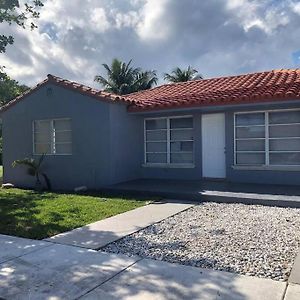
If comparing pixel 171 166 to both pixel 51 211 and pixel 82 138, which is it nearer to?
pixel 82 138

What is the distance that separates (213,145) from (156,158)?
2.47 m

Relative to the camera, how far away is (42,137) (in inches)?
600

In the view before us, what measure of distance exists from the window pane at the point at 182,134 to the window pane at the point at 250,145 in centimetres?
180

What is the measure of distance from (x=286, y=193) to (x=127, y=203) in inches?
177

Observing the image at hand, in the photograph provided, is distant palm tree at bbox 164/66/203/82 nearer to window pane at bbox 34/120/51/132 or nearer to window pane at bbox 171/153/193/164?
window pane at bbox 34/120/51/132

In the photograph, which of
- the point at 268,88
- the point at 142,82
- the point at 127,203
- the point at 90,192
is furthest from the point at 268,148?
the point at 142,82

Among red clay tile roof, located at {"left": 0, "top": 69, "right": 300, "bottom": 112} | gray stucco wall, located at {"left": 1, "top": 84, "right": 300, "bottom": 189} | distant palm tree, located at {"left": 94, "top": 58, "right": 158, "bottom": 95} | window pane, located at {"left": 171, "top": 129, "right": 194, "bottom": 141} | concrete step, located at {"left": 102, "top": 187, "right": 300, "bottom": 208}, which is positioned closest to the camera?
concrete step, located at {"left": 102, "top": 187, "right": 300, "bottom": 208}

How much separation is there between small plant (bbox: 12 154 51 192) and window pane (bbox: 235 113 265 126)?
305 inches

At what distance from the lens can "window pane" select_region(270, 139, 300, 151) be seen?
39.7 feet

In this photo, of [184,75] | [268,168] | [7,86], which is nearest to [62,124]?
[7,86]

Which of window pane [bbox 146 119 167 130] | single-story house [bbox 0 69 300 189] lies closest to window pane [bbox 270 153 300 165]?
single-story house [bbox 0 69 300 189]

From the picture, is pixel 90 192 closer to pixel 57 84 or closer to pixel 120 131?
pixel 120 131

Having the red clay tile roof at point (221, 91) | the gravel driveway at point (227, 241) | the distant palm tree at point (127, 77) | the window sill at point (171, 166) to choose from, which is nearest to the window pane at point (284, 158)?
the red clay tile roof at point (221, 91)

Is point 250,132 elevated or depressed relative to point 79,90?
depressed
